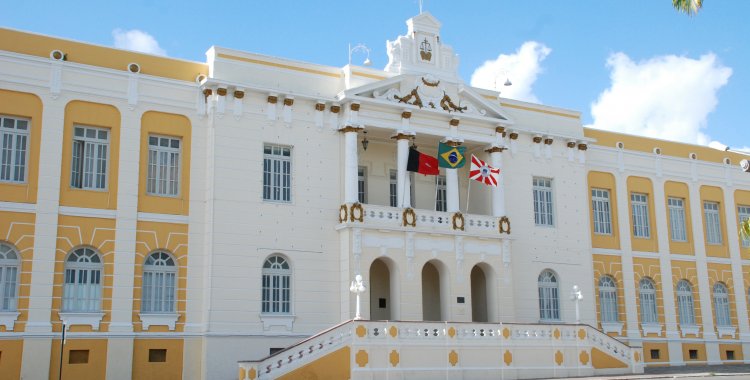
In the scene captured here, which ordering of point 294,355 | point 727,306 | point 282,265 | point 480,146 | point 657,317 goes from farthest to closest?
1. point 727,306
2. point 657,317
3. point 480,146
4. point 282,265
5. point 294,355

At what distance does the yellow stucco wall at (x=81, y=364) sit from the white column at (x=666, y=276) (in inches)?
912

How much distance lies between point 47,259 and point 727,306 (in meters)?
29.3

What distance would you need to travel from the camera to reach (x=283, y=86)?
29.4 metres

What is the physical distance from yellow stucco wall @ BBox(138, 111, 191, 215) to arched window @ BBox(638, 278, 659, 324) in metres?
20.0

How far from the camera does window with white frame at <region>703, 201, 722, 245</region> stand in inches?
1567

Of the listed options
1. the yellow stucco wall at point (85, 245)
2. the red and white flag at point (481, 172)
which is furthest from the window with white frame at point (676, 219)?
the yellow stucco wall at point (85, 245)

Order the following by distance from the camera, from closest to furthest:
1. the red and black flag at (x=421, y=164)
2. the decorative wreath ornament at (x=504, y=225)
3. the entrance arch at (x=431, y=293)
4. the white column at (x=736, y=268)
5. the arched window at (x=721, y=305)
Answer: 1. the red and black flag at (x=421, y=164)
2. the decorative wreath ornament at (x=504, y=225)
3. the entrance arch at (x=431, y=293)
4. the arched window at (x=721, y=305)
5. the white column at (x=736, y=268)

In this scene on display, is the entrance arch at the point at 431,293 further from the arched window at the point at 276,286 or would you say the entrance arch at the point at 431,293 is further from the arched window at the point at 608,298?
the arched window at the point at 608,298

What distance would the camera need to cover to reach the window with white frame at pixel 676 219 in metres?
38.7

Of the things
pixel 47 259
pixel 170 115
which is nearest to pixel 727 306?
pixel 170 115

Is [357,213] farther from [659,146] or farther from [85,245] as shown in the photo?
[659,146]

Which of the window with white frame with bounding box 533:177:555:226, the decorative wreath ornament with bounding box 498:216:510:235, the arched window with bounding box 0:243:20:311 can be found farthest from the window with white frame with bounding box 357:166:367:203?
the arched window with bounding box 0:243:20:311

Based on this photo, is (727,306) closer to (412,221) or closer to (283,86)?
(412,221)

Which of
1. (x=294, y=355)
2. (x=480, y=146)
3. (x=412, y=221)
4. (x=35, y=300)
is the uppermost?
(x=480, y=146)
